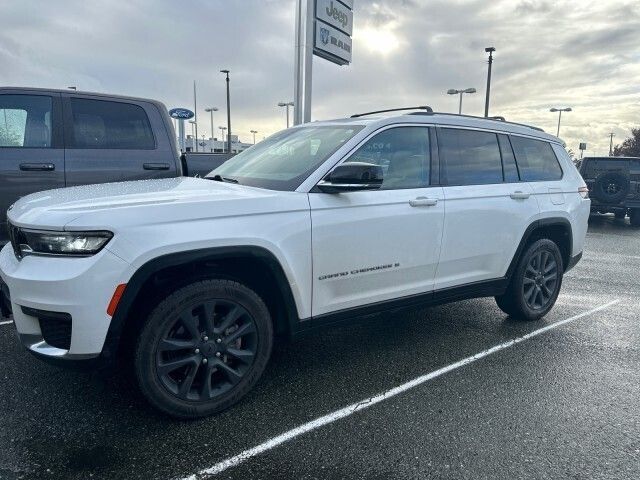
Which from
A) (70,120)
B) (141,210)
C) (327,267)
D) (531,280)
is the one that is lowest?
(531,280)

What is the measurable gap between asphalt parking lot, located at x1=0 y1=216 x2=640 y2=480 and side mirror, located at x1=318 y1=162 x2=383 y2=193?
132 cm

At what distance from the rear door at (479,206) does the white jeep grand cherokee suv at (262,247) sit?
0.05 feet

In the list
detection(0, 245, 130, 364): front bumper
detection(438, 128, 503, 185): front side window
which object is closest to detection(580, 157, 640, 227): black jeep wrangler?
detection(438, 128, 503, 185): front side window

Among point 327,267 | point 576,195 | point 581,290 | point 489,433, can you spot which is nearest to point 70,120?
point 327,267

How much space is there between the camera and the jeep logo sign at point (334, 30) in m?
12.8

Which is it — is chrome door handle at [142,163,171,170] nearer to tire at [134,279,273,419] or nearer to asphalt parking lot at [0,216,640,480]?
asphalt parking lot at [0,216,640,480]

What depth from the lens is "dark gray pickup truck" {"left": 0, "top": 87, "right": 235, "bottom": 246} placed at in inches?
173

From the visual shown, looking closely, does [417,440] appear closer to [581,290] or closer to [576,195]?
[576,195]

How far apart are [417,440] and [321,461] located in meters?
0.55

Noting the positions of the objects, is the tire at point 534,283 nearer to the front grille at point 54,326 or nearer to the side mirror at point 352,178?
the side mirror at point 352,178

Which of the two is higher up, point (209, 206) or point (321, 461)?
point (209, 206)

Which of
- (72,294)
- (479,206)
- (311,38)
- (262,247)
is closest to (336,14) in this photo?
(311,38)

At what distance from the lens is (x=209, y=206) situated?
257 centimetres

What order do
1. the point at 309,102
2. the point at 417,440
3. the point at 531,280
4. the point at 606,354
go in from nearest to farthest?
the point at 417,440
the point at 606,354
the point at 531,280
the point at 309,102
